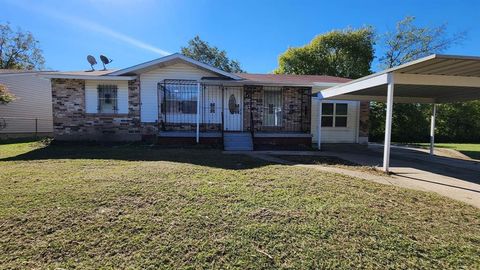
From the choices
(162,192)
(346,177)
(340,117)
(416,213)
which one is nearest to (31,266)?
(162,192)

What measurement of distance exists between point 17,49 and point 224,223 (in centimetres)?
3954

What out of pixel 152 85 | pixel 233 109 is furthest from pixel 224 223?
pixel 152 85

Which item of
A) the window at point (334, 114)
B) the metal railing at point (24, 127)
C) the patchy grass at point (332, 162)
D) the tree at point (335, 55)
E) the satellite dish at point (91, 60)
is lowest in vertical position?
the patchy grass at point (332, 162)

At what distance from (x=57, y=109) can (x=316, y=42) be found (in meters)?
23.9

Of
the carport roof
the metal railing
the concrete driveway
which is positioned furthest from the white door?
the metal railing

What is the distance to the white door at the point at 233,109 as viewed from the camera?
1286 centimetres

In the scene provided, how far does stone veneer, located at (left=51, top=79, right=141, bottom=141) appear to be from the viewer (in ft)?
39.7

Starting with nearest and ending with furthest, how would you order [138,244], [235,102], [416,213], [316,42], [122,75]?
[138,244]
[416,213]
[122,75]
[235,102]
[316,42]

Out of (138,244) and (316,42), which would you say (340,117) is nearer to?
(138,244)

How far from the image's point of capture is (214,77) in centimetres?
1241

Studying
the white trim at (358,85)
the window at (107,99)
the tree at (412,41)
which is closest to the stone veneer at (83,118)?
the window at (107,99)

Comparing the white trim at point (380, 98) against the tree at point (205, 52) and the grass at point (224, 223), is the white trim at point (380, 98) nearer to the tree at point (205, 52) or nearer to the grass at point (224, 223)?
the grass at point (224, 223)

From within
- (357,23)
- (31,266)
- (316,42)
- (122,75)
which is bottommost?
(31,266)

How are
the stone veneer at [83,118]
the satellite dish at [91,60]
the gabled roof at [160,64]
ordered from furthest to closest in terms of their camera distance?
the satellite dish at [91,60], the stone veneer at [83,118], the gabled roof at [160,64]
